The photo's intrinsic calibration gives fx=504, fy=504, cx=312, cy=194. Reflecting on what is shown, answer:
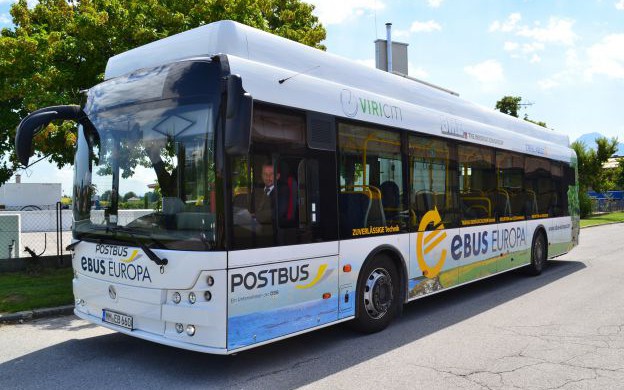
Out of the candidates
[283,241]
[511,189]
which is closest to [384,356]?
[283,241]

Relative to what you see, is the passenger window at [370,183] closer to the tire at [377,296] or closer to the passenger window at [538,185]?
the tire at [377,296]

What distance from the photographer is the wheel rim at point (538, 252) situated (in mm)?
10801

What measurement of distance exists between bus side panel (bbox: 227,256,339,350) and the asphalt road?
1.46ft

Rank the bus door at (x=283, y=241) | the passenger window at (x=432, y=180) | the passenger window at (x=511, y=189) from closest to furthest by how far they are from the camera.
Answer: the bus door at (x=283, y=241), the passenger window at (x=432, y=180), the passenger window at (x=511, y=189)

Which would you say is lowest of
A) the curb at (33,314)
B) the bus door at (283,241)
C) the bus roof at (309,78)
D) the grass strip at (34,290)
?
the curb at (33,314)

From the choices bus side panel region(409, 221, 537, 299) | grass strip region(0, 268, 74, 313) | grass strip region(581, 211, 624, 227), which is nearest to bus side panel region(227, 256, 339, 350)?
bus side panel region(409, 221, 537, 299)

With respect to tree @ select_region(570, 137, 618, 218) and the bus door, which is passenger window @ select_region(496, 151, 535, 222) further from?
tree @ select_region(570, 137, 618, 218)

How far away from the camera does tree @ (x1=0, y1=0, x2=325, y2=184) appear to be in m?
9.58

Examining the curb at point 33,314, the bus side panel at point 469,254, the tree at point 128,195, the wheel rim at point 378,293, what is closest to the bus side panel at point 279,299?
the wheel rim at point 378,293

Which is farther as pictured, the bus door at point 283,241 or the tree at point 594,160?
the tree at point 594,160

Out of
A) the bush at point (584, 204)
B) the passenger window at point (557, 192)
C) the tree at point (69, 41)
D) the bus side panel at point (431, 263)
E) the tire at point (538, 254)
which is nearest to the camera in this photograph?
the bus side panel at point (431, 263)

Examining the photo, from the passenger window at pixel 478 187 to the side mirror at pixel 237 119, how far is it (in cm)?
495

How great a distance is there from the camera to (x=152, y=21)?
10555 mm

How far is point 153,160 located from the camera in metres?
4.80
